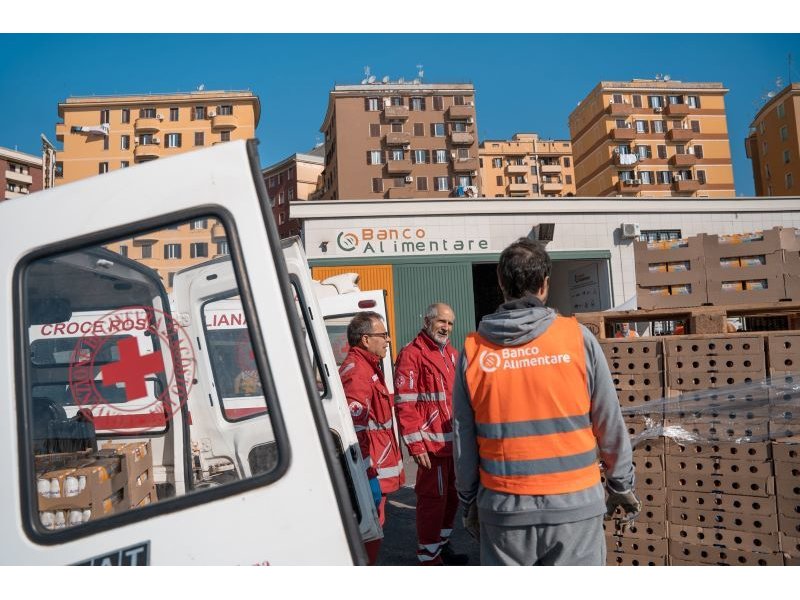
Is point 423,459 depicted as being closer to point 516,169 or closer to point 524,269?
point 524,269

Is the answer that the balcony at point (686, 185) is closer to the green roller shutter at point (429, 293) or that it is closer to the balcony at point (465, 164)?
the balcony at point (465, 164)

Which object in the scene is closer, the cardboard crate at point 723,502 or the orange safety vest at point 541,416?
the orange safety vest at point 541,416

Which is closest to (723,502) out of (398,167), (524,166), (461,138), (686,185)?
(398,167)

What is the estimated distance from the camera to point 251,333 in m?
1.62

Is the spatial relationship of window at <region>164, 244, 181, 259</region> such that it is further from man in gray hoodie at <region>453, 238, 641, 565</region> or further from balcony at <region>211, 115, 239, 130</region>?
balcony at <region>211, 115, 239, 130</region>

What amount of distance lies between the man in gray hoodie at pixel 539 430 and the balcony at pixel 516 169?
88.2 metres

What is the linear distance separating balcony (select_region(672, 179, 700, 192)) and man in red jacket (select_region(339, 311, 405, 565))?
68200 millimetres

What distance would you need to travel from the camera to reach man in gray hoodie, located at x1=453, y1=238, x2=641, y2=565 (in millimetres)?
2238

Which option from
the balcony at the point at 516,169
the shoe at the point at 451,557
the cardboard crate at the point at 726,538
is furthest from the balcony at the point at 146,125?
the cardboard crate at the point at 726,538

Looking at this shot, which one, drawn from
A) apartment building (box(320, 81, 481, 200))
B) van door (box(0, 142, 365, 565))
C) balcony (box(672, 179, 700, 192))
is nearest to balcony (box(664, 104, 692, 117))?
balcony (box(672, 179, 700, 192))

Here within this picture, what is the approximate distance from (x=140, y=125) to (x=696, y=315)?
6529cm

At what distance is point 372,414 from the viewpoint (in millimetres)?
4551

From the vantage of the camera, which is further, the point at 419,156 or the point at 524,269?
Result: the point at 419,156

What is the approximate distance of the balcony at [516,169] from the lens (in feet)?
285
